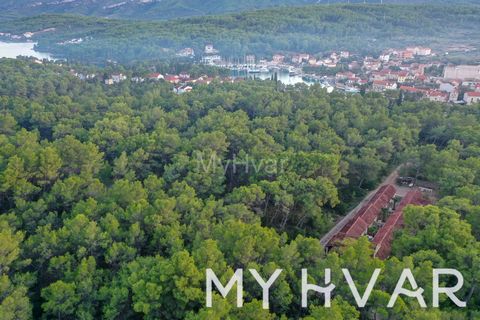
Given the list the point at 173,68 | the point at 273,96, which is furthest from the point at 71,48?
the point at 273,96

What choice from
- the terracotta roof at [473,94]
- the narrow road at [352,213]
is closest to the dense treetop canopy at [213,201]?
the narrow road at [352,213]

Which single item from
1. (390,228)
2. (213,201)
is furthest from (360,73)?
(213,201)

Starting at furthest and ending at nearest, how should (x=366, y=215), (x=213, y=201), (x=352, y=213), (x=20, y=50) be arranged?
(x=20, y=50), (x=352, y=213), (x=366, y=215), (x=213, y=201)

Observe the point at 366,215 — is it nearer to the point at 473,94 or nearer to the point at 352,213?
the point at 352,213

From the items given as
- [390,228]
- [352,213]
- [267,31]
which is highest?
[267,31]

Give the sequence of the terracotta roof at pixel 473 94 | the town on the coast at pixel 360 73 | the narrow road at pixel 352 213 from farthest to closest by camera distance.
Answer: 1. the town on the coast at pixel 360 73
2. the terracotta roof at pixel 473 94
3. the narrow road at pixel 352 213

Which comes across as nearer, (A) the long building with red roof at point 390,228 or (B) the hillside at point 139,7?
(A) the long building with red roof at point 390,228

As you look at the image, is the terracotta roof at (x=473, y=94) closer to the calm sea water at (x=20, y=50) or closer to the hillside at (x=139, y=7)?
the calm sea water at (x=20, y=50)

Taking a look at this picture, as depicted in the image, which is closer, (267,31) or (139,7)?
(267,31)
